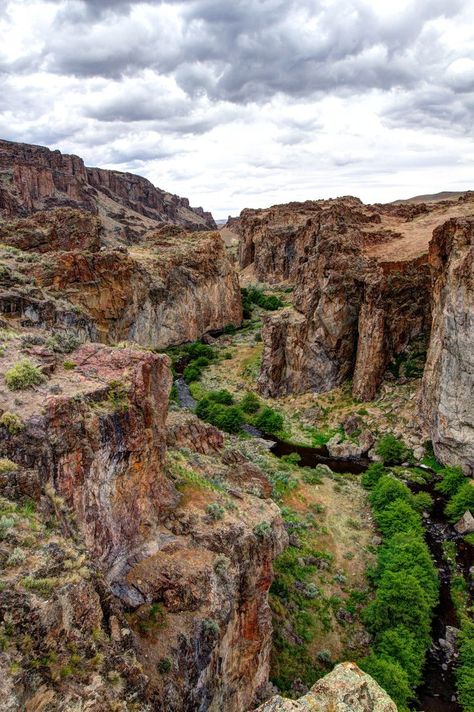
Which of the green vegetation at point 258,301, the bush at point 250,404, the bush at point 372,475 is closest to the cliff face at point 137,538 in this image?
the bush at point 372,475

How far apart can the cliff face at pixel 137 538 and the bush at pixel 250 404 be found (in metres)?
34.0

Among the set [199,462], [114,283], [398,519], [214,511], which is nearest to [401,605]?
[398,519]

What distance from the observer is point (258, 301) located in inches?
4080

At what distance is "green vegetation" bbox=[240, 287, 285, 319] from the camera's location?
97.9 m

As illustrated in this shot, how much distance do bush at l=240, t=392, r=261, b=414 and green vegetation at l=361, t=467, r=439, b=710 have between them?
75.3 feet

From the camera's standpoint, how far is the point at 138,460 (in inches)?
695

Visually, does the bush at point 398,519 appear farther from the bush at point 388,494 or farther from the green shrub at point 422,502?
the green shrub at point 422,502

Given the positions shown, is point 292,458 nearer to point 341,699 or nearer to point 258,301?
point 341,699

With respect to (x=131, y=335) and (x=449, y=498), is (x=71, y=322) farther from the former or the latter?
(x=449, y=498)

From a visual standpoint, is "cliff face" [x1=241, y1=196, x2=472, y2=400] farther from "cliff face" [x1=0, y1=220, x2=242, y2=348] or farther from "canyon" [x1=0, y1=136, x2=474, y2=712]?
"cliff face" [x1=0, y1=220, x2=242, y2=348]

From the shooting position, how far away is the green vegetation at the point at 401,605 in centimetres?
2239

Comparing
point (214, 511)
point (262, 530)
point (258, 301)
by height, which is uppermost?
point (214, 511)

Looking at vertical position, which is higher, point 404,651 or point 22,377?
point 22,377

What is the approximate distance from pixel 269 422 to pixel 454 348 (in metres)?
20.1
